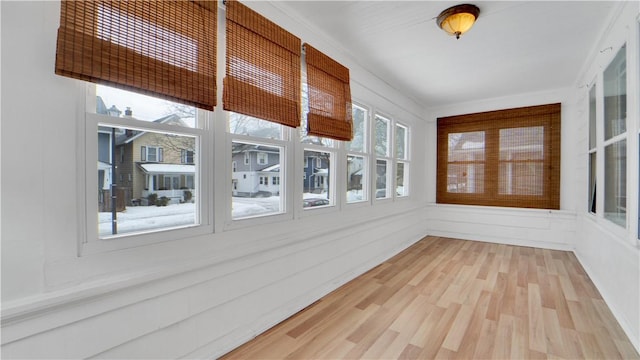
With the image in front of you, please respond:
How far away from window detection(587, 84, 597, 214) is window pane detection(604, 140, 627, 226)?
0.59m

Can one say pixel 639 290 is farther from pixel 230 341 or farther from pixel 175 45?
pixel 175 45

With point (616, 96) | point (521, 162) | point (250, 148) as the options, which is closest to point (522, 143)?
point (521, 162)

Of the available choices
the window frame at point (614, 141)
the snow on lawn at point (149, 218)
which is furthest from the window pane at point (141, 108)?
the window frame at point (614, 141)

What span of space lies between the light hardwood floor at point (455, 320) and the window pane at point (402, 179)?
1.44 m

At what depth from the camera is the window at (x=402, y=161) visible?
468cm

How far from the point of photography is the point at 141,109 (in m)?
1.61

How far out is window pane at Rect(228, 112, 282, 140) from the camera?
208cm

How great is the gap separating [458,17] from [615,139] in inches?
73.0

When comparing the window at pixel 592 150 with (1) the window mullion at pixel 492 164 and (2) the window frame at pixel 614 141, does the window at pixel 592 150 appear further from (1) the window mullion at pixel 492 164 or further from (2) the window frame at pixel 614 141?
(1) the window mullion at pixel 492 164

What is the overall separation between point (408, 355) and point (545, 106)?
4.92 metres

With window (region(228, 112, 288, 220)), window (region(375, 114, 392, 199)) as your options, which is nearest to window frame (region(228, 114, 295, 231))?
window (region(228, 112, 288, 220))

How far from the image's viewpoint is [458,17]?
7.59 ft

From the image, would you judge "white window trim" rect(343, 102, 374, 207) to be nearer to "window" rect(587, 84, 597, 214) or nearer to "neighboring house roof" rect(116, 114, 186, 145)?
"neighboring house roof" rect(116, 114, 186, 145)

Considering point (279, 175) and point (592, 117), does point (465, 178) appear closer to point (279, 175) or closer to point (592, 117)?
point (592, 117)
